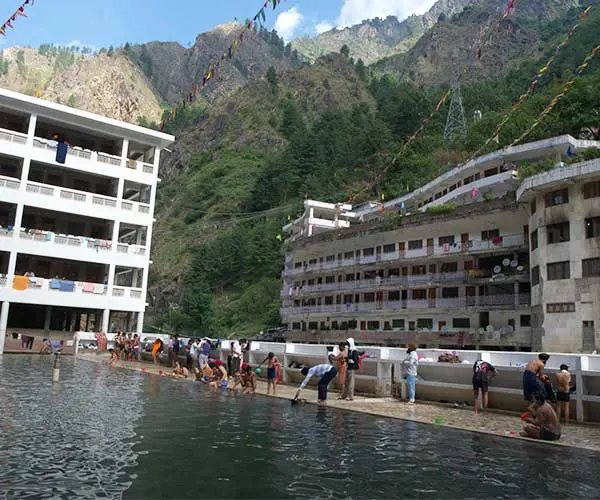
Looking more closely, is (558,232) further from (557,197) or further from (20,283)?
(20,283)

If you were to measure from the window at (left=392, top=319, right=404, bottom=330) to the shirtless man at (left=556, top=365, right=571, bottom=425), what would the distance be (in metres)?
32.4

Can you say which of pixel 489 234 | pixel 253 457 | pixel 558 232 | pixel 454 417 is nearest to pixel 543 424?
pixel 454 417

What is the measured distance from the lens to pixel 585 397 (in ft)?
47.8

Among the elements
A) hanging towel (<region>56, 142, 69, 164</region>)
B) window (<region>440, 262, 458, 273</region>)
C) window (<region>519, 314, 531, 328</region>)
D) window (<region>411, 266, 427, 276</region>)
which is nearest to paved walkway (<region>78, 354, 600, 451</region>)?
window (<region>519, 314, 531, 328</region>)

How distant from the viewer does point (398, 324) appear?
1868 inches

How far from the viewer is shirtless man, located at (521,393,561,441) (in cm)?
1149

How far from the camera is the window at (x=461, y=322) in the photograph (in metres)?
42.3

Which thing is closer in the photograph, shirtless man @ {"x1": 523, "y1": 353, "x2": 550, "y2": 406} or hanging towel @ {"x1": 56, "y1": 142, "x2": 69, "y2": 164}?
shirtless man @ {"x1": 523, "y1": 353, "x2": 550, "y2": 406}

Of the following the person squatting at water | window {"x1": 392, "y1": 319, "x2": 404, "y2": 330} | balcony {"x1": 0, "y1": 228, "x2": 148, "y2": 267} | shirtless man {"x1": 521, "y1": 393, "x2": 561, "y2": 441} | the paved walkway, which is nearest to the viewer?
shirtless man {"x1": 521, "y1": 393, "x2": 561, "y2": 441}

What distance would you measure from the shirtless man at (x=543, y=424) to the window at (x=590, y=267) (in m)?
21.9

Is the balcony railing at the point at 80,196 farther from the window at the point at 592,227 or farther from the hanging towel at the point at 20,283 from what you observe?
the window at the point at 592,227

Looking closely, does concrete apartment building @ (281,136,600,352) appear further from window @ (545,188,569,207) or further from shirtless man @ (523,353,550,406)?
shirtless man @ (523,353,550,406)

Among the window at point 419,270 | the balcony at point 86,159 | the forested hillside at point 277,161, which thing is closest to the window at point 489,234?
the window at point 419,270

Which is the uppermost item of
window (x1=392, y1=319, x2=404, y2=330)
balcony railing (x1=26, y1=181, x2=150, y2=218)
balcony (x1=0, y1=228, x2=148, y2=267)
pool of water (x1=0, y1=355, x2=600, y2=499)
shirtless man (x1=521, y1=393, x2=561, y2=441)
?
balcony railing (x1=26, y1=181, x2=150, y2=218)
